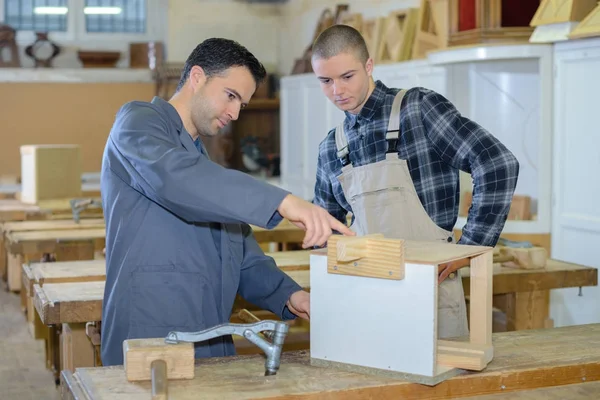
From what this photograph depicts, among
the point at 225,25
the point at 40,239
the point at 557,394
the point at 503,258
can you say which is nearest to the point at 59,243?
the point at 40,239

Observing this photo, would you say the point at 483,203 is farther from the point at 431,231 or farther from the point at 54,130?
the point at 54,130

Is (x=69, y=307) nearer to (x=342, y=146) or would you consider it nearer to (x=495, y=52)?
(x=342, y=146)

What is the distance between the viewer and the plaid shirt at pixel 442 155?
107 inches

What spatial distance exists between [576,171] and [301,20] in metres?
6.16

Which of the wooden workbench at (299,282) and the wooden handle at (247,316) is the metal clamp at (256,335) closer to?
the wooden handle at (247,316)

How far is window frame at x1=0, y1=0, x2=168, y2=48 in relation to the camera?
1139cm

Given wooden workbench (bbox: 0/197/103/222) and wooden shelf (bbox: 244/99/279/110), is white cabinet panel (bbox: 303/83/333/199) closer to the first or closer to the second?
wooden shelf (bbox: 244/99/279/110)

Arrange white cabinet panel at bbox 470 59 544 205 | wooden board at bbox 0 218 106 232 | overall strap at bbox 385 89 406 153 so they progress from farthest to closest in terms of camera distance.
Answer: white cabinet panel at bbox 470 59 544 205 → wooden board at bbox 0 218 106 232 → overall strap at bbox 385 89 406 153

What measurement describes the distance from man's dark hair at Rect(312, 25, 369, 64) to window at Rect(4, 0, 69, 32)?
923cm

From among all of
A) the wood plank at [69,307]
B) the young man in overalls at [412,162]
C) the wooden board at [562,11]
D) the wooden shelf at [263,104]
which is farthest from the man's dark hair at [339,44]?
the wooden shelf at [263,104]

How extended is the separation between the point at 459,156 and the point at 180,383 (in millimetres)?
1248

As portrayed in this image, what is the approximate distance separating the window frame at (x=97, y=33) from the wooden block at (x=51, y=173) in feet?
14.7

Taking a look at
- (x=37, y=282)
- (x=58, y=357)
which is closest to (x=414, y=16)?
(x=58, y=357)

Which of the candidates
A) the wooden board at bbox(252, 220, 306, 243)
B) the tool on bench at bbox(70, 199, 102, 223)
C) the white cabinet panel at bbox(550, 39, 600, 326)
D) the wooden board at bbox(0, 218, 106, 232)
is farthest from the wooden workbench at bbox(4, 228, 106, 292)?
the white cabinet panel at bbox(550, 39, 600, 326)
